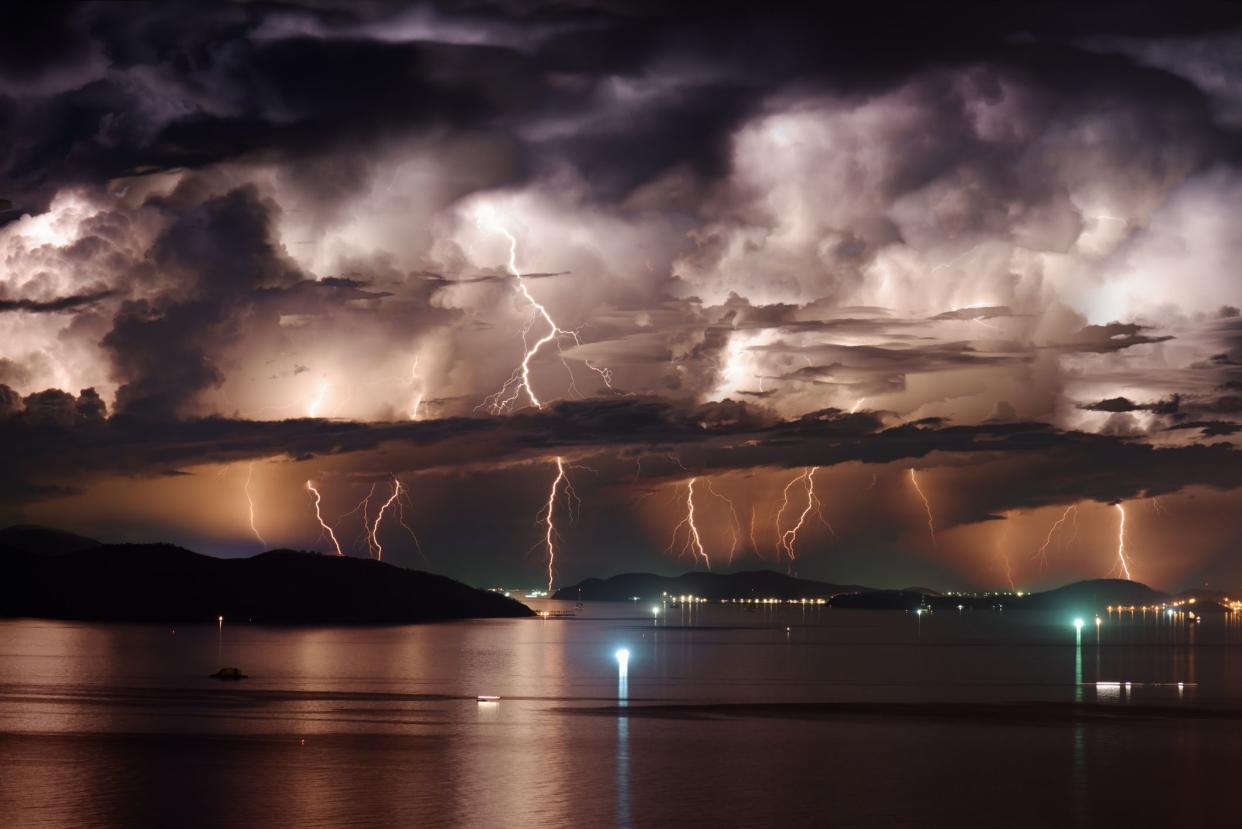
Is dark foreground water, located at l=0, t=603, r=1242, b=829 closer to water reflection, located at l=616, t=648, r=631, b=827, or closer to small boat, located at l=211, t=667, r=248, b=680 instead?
water reflection, located at l=616, t=648, r=631, b=827

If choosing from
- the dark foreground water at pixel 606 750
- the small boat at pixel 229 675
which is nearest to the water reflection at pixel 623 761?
the dark foreground water at pixel 606 750

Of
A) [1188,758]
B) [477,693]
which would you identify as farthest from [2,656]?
[1188,758]

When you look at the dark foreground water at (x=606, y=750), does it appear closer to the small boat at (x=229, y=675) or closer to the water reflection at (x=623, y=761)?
the water reflection at (x=623, y=761)

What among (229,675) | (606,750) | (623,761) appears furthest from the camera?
(229,675)

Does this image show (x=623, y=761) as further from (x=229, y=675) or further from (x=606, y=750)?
(x=229, y=675)

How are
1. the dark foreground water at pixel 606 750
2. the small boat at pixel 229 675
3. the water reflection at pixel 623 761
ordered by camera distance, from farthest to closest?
the small boat at pixel 229 675, the dark foreground water at pixel 606 750, the water reflection at pixel 623 761

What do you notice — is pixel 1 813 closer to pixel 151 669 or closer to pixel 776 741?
pixel 776 741

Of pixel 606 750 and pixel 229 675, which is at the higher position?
pixel 606 750

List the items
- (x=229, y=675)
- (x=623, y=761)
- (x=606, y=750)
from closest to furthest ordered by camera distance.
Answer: (x=623, y=761) → (x=606, y=750) → (x=229, y=675)

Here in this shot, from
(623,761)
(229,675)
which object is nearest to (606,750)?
(623,761)
